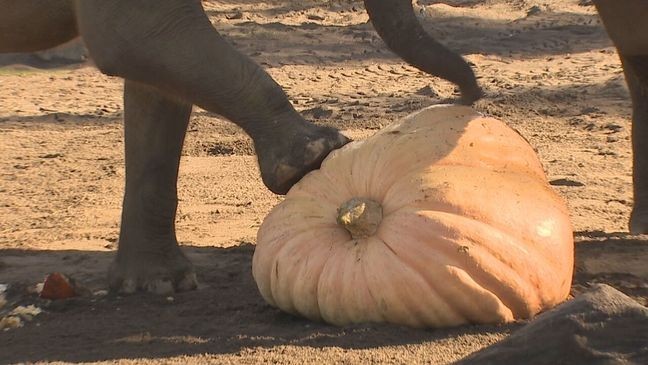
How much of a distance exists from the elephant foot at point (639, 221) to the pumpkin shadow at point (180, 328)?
1.87 metres

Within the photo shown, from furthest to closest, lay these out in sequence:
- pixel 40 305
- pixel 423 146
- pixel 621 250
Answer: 1. pixel 621 250
2. pixel 40 305
3. pixel 423 146

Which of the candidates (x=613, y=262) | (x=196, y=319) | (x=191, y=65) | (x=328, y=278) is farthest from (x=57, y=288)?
(x=613, y=262)

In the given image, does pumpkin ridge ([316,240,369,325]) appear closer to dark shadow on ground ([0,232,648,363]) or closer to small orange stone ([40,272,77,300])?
dark shadow on ground ([0,232,648,363])

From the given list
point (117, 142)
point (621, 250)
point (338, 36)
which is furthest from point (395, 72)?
point (621, 250)

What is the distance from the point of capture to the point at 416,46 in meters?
4.99

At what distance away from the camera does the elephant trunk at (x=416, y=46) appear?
4.95 metres

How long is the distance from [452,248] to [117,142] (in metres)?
5.30

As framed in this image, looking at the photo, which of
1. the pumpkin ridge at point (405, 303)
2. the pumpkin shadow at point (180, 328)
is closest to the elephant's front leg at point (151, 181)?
the pumpkin shadow at point (180, 328)

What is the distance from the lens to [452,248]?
3.94m

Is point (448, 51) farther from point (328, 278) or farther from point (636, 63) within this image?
point (328, 278)

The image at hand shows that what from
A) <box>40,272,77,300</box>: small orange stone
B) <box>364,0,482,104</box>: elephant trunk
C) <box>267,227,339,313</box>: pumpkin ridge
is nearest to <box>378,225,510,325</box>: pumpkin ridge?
<box>267,227,339,313</box>: pumpkin ridge

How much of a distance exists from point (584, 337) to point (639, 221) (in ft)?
11.2

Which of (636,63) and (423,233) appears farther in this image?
(636,63)

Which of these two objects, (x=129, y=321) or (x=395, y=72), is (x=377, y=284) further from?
(x=395, y=72)
